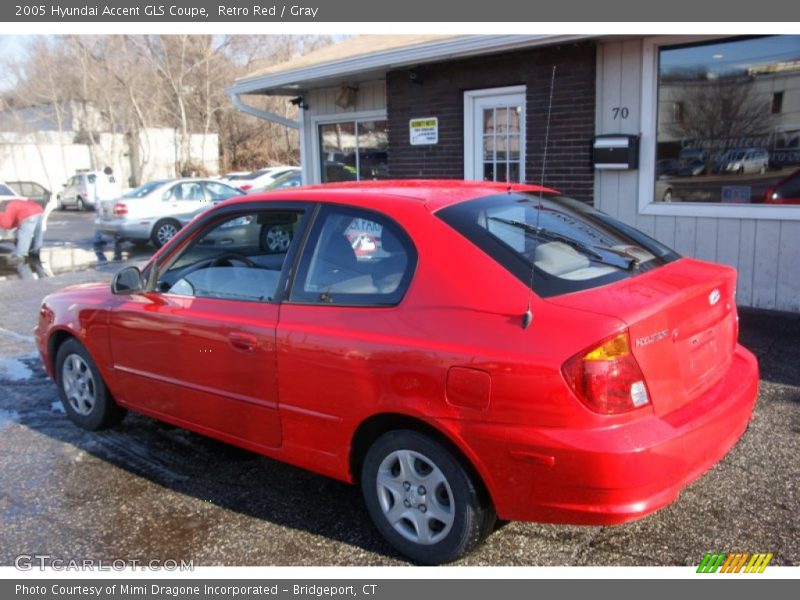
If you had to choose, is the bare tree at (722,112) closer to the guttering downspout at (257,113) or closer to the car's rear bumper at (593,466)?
the car's rear bumper at (593,466)

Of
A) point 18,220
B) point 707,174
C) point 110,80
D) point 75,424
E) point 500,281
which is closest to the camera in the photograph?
point 500,281

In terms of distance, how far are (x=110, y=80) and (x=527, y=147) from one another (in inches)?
1403

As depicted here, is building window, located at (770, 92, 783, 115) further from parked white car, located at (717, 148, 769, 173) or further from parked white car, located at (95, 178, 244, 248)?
parked white car, located at (95, 178, 244, 248)

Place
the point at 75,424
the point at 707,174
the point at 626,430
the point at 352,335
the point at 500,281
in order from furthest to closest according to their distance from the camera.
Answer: the point at 707,174
the point at 75,424
the point at 352,335
the point at 500,281
the point at 626,430

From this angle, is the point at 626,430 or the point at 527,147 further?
the point at 527,147

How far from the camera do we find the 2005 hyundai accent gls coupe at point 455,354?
2.62 metres

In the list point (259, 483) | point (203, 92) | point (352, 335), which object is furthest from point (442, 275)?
point (203, 92)

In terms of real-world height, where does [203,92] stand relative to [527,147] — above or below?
above

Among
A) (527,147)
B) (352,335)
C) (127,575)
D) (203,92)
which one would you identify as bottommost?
(127,575)

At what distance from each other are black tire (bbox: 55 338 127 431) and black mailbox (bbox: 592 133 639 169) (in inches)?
209

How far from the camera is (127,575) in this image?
312 centimetres

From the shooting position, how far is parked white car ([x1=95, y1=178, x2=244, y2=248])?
15383mm

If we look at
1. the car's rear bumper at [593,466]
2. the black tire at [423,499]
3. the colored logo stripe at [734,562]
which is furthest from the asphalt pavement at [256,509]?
the car's rear bumper at [593,466]

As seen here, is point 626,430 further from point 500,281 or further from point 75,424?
point 75,424
